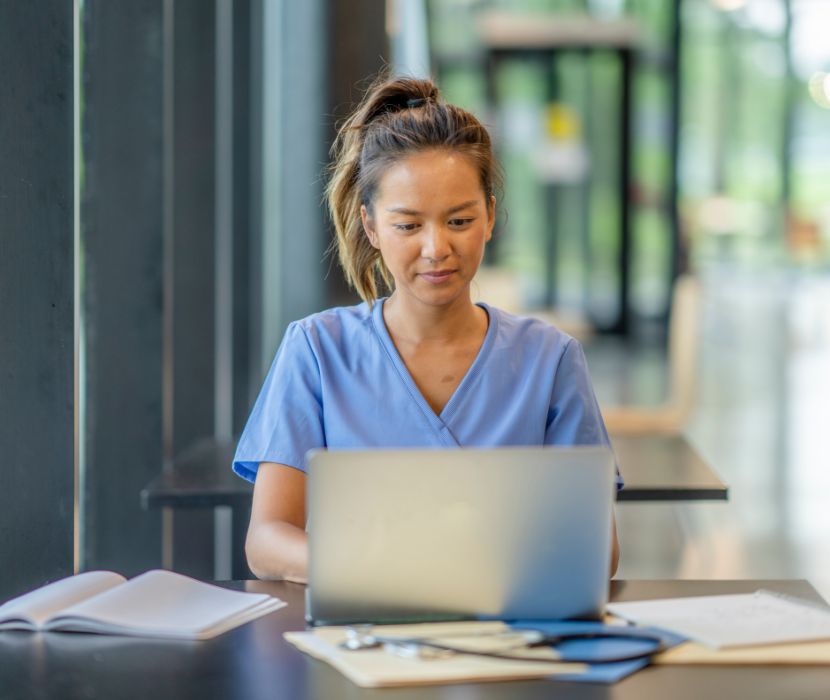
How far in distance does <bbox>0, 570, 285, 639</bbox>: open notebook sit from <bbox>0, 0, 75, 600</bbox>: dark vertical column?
38cm

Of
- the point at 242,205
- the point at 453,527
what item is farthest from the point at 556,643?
the point at 242,205

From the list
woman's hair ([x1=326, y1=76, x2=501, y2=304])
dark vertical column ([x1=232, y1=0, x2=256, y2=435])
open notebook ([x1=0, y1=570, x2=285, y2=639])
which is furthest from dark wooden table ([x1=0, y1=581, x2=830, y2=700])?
dark vertical column ([x1=232, y1=0, x2=256, y2=435])

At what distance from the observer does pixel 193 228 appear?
13.3ft

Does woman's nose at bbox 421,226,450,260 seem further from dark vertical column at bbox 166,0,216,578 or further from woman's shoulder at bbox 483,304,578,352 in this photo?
dark vertical column at bbox 166,0,216,578

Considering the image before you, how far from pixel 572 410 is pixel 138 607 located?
0.86m

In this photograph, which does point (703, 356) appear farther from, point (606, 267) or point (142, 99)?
point (142, 99)

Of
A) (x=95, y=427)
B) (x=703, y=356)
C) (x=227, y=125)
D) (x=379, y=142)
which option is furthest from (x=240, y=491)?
(x=703, y=356)

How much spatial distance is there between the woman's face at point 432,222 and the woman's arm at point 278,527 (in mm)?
370

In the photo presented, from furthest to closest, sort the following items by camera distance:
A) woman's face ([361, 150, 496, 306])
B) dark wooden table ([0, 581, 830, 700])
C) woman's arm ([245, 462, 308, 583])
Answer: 1. woman's face ([361, 150, 496, 306])
2. woman's arm ([245, 462, 308, 583])
3. dark wooden table ([0, 581, 830, 700])

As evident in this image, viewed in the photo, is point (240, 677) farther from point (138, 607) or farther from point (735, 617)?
point (735, 617)

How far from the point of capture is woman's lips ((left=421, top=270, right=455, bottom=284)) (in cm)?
207

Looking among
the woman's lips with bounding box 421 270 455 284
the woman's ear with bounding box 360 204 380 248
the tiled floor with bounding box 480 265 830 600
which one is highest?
Result: the woman's ear with bounding box 360 204 380 248

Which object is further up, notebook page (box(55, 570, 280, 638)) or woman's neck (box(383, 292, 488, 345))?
woman's neck (box(383, 292, 488, 345))

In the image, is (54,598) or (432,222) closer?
(54,598)
